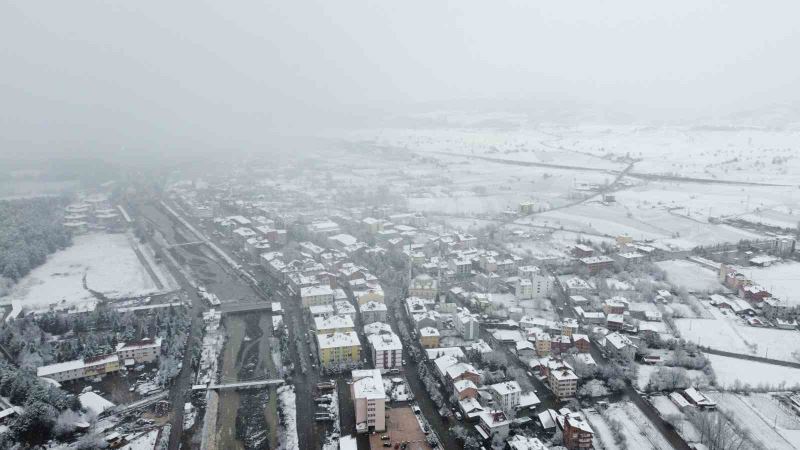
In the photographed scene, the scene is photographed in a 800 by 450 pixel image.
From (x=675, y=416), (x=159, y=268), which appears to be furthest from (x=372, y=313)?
(x=159, y=268)

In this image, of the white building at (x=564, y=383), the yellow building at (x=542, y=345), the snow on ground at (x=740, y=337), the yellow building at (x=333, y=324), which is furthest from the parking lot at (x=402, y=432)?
the snow on ground at (x=740, y=337)

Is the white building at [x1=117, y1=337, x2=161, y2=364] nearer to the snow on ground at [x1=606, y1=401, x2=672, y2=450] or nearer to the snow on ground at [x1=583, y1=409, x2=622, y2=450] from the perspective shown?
the snow on ground at [x1=583, y1=409, x2=622, y2=450]

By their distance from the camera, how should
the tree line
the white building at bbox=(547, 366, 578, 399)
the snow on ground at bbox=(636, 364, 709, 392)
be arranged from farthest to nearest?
the tree line, the snow on ground at bbox=(636, 364, 709, 392), the white building at bbox=(547, 366, 578, 399)

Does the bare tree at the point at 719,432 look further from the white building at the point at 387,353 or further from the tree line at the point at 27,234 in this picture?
the tree line at the point at 27,234

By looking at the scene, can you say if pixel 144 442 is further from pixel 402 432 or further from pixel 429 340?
pixel 429 340

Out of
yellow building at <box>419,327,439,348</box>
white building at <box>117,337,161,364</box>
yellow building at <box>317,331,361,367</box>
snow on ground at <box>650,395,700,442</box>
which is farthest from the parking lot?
white building at <box>117,337,161,364</box>

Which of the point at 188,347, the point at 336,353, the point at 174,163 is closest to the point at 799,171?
the point at 336,353
